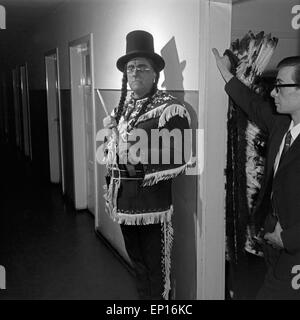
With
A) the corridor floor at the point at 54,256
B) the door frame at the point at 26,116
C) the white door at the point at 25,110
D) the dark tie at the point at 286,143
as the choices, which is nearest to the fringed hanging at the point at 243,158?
the dark tie at the point at 286,143

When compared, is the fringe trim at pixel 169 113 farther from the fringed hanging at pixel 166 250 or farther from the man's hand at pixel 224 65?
the fringed hanging at pixel 166 250

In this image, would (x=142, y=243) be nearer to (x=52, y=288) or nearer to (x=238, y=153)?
(x=238, y=153)

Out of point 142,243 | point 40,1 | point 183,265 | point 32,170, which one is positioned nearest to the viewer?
point 142,243

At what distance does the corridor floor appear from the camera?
222 cm

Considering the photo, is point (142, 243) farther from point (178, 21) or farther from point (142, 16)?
point (142, 16)

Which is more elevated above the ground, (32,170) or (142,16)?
(142,16)

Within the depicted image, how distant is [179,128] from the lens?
1.60 metres

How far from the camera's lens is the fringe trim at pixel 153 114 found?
1590 millimetres

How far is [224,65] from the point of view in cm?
156

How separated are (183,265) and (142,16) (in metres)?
1.31
